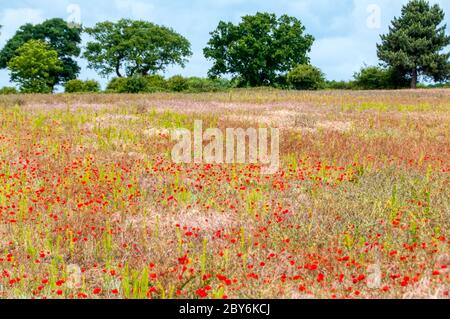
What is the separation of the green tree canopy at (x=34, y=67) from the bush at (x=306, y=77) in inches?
1194

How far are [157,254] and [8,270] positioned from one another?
182 centimetres

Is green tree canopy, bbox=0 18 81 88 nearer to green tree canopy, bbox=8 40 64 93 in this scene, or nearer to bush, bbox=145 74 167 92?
green tree canopy, bbox=8 40 64 93

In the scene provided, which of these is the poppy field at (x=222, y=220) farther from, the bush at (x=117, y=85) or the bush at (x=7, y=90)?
the bush at (x=7, y=90)

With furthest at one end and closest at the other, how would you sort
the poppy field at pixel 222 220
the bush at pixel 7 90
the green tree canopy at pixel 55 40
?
the green tree canopy at pixel 55 40, the bush at pixel 7 90, the poppy field at pixel 222 220

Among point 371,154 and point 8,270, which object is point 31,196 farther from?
point 371,154

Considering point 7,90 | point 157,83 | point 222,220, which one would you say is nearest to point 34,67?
point 7,90

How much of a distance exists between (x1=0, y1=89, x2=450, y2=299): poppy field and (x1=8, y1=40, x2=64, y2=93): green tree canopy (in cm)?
4766

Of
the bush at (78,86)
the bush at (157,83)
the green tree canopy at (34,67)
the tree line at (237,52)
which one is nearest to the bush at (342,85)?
the tree line at (237,52)

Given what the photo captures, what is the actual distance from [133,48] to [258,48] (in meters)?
17.1

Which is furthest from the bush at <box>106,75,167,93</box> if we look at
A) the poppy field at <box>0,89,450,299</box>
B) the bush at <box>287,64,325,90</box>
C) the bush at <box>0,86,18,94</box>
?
the poppy field at <box>0,89,450,299</box>

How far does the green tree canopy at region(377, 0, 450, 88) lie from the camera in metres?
54.3

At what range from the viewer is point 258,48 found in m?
59.8

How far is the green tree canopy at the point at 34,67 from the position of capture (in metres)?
58.2
